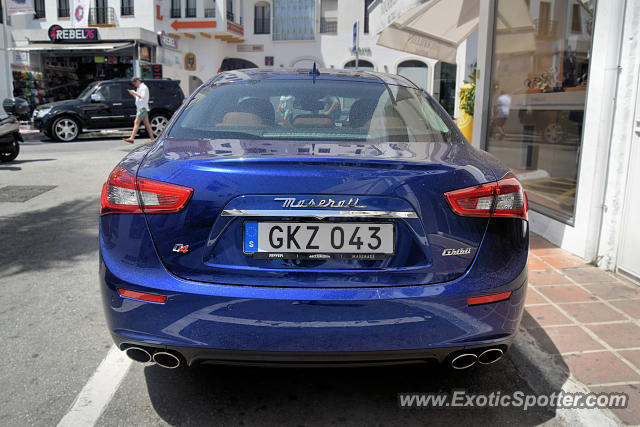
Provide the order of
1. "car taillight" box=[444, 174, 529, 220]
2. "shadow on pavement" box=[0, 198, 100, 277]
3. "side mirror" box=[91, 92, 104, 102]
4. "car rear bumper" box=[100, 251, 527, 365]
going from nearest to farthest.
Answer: "car rear bumper" box=[100, 251, 527, 365]
"car taillight" box=[444, 174, 529, 220]
"shadow on pavement" box=[0, 198, 100, 277]
"side mirror" box=[91, 92, 104, 102]

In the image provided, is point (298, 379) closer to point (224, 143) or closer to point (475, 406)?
point (475, 406)

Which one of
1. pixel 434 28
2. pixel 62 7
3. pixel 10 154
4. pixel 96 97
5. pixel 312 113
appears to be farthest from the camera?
pixel 62 7

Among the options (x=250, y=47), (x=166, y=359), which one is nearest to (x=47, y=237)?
(x=166, y=359)

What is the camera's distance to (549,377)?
284cm

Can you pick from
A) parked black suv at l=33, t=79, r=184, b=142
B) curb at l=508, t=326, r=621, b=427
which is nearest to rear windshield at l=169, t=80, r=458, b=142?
curb at l=508, t=326, r=621, b=427

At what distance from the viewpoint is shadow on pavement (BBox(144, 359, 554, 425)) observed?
8.41 ft

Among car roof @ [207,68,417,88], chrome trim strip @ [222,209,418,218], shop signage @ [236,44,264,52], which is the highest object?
shop signage @ [236,44,264,52]

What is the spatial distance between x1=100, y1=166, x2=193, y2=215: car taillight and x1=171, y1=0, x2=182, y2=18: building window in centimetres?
3500

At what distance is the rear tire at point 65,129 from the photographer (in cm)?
1738

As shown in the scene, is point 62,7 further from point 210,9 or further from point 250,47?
point 250,47

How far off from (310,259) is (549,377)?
4.88 ft

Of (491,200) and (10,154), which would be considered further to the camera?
(10,154)

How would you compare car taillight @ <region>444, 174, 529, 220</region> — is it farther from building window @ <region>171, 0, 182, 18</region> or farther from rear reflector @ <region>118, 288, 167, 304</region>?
building window @ <region>171, 0, 182, 18</region>

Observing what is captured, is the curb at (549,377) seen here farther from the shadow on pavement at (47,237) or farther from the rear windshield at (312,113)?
the shadow on pavement at (47,237)
